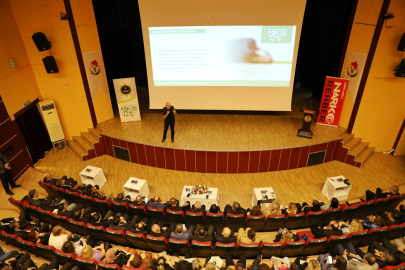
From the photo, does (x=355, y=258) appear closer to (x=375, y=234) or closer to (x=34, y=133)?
(x=375, y=234)

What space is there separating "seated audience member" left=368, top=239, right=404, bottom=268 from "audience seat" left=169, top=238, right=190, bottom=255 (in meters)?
3.30

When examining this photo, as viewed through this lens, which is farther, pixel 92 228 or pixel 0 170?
pixel 0 170

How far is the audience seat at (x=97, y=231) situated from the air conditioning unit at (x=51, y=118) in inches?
186

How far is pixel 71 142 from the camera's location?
9.52m

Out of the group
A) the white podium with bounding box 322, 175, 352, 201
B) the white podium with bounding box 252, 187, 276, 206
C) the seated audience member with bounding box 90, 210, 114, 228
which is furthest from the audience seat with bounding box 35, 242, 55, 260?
the white podium with bounding box 322, 175, 352, 201

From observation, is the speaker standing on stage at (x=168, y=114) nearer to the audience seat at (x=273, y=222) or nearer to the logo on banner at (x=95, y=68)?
the logo on banner at (x=95, y=68)

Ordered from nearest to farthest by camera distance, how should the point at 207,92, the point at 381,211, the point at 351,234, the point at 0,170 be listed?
the point at 351,234 → the point at 381,211 → the point at 0,170 → the point at 207,92

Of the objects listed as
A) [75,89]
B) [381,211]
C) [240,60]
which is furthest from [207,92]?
[381,211]

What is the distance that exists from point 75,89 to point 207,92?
419 cm

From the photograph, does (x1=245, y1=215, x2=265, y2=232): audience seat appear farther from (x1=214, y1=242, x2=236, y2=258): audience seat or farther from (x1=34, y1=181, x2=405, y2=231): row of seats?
(x1=214, y1=242, x2=236, y2=258): audience seat

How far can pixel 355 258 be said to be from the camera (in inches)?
188

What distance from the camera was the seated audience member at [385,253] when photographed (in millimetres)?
4579

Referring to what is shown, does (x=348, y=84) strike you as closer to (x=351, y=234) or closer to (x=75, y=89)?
(x=351, y=234)

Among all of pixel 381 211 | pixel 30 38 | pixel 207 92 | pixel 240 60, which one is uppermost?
pixel 30 38
